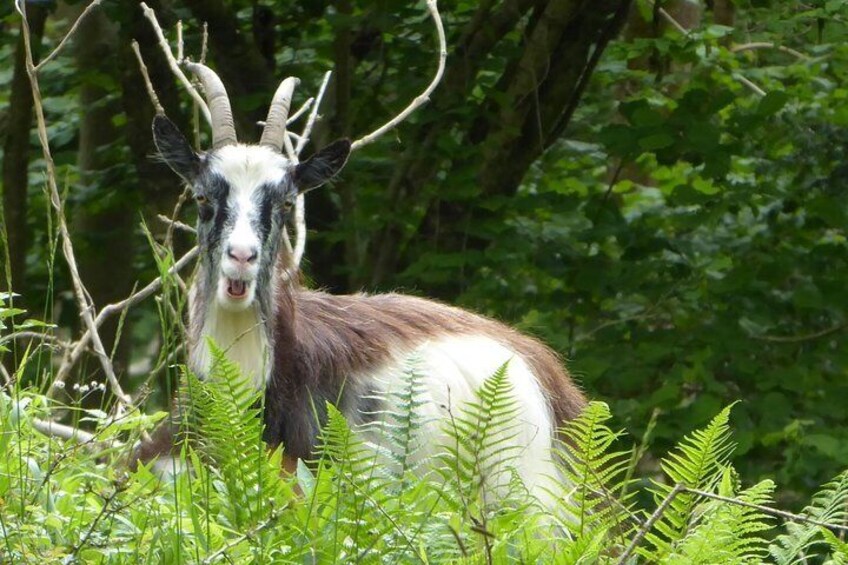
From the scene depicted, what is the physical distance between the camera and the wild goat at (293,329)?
6.23 metres

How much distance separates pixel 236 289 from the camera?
6.11 m

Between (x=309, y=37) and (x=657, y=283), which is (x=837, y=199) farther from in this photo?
(x=309, y=37)

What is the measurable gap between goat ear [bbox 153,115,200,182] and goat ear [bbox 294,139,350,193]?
46 centimetres

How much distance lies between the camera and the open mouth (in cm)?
609

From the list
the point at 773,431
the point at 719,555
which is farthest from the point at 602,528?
the point at 773,431

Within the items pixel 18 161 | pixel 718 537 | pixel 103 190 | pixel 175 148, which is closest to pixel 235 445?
pixel 718 537

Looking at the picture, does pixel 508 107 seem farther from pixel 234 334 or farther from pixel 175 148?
pixel 234 334

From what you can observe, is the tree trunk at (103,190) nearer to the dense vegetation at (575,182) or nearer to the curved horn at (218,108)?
the dense vegetation at (575,182)

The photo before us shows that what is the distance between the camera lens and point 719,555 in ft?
9.88

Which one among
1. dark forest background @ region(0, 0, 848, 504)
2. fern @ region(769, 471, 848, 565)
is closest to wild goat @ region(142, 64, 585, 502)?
dark forest background @ region(0, 0, 848, 504)

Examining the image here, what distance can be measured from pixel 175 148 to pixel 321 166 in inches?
25.7

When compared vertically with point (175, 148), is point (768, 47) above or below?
above

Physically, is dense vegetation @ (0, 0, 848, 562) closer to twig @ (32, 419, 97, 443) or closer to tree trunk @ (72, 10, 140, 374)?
tree trunk @ (72, 10, 140, 374)

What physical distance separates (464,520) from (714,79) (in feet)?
24.9
